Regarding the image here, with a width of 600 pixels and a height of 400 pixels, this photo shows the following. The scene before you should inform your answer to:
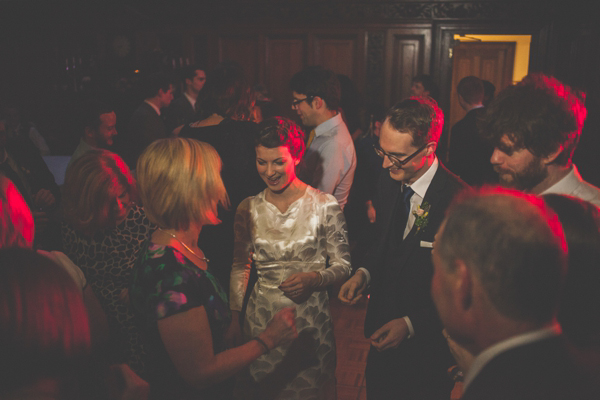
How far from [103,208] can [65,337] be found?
111cm

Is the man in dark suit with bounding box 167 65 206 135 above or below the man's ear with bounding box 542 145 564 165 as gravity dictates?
below

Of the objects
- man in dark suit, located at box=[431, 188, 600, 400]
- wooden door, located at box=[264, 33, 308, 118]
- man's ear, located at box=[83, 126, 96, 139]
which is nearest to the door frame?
wooden door, located at box=[264, 33, 308, 118]

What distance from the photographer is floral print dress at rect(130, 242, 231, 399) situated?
1.32m

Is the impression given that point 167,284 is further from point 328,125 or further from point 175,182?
point 328,125

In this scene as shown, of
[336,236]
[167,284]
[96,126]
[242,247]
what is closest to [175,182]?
[167,284]

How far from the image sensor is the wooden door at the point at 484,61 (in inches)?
363

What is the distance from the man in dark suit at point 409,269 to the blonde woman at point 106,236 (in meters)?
0.90

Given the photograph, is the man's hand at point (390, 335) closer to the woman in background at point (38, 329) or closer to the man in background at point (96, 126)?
the woman in background at point (38, 329)

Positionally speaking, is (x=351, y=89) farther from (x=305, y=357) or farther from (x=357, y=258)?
(x=305, y=357)

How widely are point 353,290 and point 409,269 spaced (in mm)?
240

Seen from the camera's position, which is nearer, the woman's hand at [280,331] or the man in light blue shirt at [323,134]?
the woman's hand at [280,331]

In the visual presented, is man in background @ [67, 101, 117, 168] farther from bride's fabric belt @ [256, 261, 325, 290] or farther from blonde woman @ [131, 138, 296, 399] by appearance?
blonde woman @ [131, 138, 296, 399]

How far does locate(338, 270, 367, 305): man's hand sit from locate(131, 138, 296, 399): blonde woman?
439mm

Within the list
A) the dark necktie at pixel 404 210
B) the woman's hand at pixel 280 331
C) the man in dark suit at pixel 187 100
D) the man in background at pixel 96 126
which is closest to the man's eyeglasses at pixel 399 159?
the dark necktie at pixel 404 210
